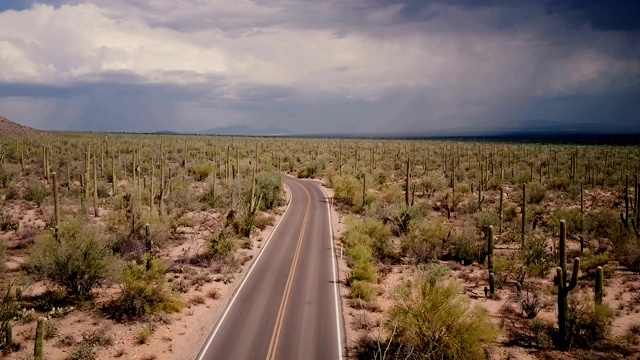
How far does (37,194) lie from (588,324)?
148 feet

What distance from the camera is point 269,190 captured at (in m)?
46.6

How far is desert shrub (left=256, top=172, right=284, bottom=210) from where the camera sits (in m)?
45.6

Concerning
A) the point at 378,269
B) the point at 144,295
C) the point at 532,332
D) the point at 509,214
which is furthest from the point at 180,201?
the point at 509,214

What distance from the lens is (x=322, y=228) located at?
37562 millimetres

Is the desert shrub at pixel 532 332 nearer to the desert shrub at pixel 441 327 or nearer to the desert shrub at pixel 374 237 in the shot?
the desert shrub at pixel 441 327

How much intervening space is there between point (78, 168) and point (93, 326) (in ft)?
136

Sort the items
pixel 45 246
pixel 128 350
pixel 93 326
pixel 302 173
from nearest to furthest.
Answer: pixel 128 350 < pixel 93 326 < pixel 45 246 < pixel 302 173

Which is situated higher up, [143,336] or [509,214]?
[509,214]

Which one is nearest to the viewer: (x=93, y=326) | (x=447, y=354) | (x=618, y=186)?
(x=447, y=354)

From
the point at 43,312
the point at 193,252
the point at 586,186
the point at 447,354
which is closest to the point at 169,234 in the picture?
the point at 193,252

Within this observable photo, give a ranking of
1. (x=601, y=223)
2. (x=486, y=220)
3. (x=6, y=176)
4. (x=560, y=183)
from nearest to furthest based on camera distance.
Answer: (x=601, y=223), (x=486, y=220), (x=6, y=176), (x=560, y=183)

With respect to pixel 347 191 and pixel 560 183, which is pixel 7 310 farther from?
pixel 560 183

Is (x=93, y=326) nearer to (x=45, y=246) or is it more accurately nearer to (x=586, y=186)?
(x=45, y=246)

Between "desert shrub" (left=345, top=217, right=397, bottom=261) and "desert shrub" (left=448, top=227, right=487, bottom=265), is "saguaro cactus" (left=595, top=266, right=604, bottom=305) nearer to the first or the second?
"desert shrub" (left=448, top=227, right=487, bottom=265)
